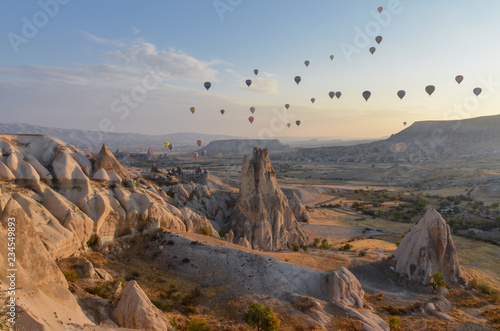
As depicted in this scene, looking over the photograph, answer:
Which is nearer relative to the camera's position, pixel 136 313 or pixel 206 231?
pixel 136 313

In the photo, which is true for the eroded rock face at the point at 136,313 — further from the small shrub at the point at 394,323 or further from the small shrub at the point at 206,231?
the small shrub at the point at 206,231

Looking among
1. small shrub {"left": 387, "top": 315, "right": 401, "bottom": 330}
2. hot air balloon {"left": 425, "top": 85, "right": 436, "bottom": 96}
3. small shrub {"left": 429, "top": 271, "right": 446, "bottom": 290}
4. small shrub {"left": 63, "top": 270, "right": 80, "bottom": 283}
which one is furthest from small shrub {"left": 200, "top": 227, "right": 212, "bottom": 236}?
hot air balloon {"left": 425, "top": 85, "right": 436, "bottom": 96}

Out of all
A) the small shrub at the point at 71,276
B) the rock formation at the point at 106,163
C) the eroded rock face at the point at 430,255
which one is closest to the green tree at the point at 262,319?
the small shrub at the point at 71,276

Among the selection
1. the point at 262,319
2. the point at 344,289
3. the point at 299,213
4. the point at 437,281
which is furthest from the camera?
the point at 299,213

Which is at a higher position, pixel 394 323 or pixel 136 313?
pixel 136 313

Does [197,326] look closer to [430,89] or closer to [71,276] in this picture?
[71,276]

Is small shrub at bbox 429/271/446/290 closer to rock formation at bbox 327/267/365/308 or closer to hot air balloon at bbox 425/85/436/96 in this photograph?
rock formation at bbox 327/267/365/308

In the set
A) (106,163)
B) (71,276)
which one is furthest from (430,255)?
(106,163)

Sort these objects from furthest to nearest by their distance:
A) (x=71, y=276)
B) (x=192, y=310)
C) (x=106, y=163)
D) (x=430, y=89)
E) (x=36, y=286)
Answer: (x=430, y=89) < (x=106, y=163) < (x=192, y=310) < (x=71, y=276) < (x=36, y=286)
